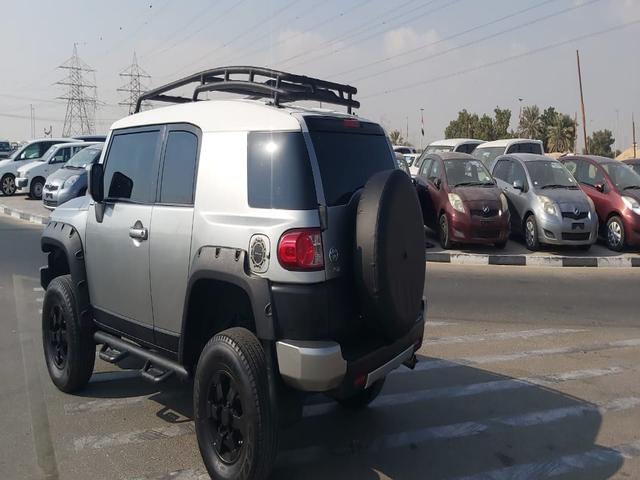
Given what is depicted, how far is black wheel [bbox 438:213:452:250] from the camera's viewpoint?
12.2 meters

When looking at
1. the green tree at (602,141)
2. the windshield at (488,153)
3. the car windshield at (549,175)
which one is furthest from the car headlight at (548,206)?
the green tree at (602,141)

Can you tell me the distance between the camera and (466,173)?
12797 millimetres

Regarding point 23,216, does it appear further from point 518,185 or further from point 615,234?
point 615,234

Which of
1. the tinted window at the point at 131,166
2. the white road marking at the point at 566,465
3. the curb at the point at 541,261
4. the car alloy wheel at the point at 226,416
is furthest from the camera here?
the curb at the point at 541,261

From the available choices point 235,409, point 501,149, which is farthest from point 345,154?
point 501,149

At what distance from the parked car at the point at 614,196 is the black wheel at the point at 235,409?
431 inches

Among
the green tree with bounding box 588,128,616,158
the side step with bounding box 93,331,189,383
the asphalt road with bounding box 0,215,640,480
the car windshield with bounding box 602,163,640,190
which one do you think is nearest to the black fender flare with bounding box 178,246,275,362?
the side step with bounding box 93,331,189,383

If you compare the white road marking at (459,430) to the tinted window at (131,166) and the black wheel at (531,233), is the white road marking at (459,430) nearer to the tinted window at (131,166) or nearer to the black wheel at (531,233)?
the tinted window at (131,166)

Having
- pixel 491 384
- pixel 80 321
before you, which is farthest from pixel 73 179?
pixel 491 384

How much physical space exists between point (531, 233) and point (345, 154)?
31.3 ft

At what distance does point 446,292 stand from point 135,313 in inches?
225

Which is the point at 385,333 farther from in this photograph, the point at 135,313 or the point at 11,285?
the point at 11,285

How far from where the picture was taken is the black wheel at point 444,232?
12.2 metres

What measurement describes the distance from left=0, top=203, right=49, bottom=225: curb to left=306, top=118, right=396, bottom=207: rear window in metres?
14.4
